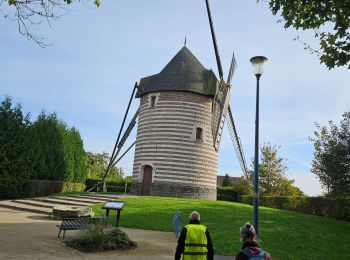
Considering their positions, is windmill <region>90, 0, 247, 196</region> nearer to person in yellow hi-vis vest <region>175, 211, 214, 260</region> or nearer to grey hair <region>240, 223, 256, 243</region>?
person in yellow hi-vis vest <region>175, 211, 214, 260</region>

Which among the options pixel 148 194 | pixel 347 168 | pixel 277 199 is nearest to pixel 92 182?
pixel 148 194

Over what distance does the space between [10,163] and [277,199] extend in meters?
21.6

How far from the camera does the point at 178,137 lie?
3050 cm

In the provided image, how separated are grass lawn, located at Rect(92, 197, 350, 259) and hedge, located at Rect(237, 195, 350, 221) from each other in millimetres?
6642

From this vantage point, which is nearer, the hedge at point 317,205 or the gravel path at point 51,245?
the gravel path at point 51,245

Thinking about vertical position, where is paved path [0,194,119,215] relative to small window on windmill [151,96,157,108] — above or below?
below

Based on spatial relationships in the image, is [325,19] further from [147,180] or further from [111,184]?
[111,184]

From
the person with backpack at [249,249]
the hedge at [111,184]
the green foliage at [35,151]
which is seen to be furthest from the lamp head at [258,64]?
the hedge at [111,184]

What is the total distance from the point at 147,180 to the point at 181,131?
5006 millimetres

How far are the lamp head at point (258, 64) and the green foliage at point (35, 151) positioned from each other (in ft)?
70.0

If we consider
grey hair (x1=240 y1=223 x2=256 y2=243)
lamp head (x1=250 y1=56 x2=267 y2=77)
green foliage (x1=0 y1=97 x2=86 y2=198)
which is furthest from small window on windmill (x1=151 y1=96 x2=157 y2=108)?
grey hair (x1=240 y1=223 x2=256 y2=243)

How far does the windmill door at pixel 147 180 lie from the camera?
3133 centimetres

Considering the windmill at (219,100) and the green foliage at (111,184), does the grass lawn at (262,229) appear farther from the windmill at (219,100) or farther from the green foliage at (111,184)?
the green foliage at (111,184)

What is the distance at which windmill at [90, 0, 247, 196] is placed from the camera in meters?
30.2
